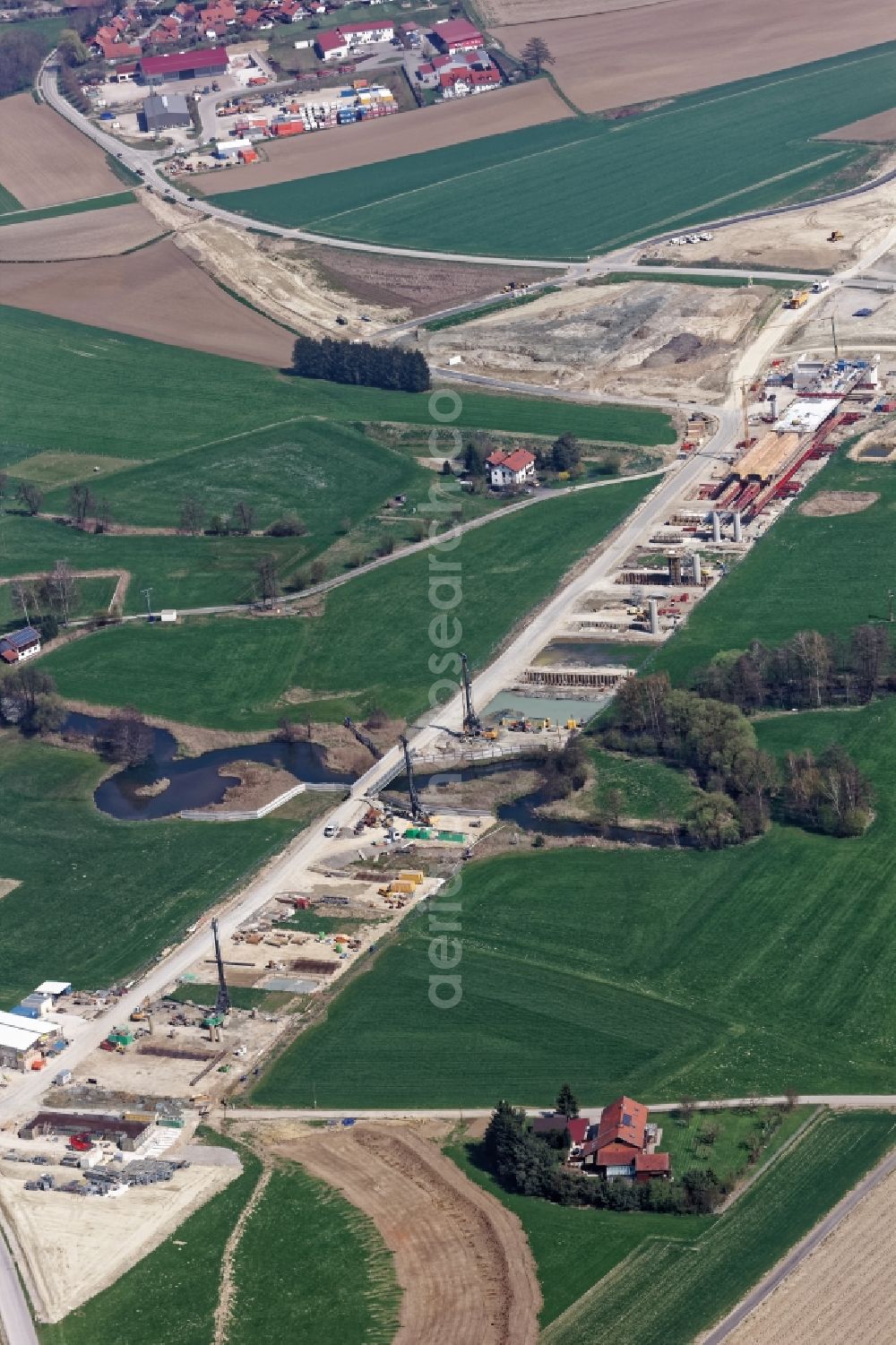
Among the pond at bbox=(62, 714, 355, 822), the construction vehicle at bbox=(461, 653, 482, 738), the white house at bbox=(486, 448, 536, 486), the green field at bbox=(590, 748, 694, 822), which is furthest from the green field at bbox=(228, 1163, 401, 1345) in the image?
the white house at bbox=(486, 448, 536, 486)

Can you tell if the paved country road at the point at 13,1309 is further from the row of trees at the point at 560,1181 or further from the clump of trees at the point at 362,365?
the clump of trees at the point at 362,365

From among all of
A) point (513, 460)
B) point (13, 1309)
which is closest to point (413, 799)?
point (13, 1309)

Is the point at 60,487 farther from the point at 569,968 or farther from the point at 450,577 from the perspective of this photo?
the point at 569,968

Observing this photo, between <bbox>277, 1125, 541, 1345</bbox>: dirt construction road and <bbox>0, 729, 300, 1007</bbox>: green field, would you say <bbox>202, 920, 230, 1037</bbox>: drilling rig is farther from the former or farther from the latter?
<bbox>277, 1125, 541, 1345</bbox>: dirt construction road

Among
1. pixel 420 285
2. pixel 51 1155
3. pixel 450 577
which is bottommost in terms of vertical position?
pixel 51 1155

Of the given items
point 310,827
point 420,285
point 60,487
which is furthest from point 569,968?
point 420,285

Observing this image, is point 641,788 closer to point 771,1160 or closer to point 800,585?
point 800,585
